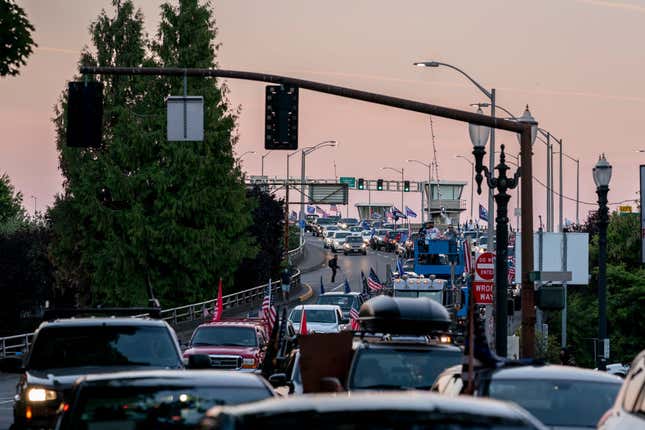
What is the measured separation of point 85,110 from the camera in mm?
24203

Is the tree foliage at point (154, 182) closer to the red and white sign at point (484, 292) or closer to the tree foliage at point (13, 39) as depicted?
the red and white sign at point (484, 292)

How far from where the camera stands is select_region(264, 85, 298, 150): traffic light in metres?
25.0

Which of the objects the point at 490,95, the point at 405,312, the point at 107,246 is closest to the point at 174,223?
the point at 107,246

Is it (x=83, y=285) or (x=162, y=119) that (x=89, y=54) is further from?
(x=83, y=285)

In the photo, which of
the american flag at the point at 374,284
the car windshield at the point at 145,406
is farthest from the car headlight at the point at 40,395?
the american flag at the point at 374,284

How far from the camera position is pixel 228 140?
232 feet

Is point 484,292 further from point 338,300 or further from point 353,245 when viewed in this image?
point 353,245

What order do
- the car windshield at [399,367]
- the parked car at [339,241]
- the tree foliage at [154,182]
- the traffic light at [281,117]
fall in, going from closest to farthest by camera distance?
the car windshield at [399,367], the traffic light at [281,117], the tree foliage at [154,182], the parked car at [339,241]

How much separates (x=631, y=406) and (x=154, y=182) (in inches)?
2386

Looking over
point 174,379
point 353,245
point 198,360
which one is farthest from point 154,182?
point 174,379

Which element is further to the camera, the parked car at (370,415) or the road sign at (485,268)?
the road sign at (485,268)

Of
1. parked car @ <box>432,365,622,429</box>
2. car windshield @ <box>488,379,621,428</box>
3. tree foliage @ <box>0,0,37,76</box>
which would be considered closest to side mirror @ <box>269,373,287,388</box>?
parked car @ <box>432,365,622,429</box>

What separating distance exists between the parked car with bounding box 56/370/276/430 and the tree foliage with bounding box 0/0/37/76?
16768 mm

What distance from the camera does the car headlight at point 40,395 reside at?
1570cm
